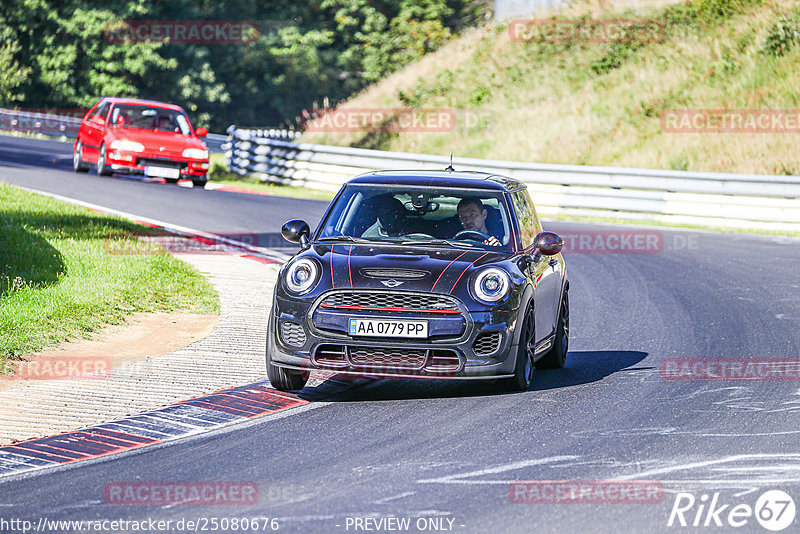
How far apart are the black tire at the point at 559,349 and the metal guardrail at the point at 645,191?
1186cm

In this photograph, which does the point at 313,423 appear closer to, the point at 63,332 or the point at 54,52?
the point at 63,332

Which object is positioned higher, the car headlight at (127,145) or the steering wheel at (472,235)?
the car headlight at (127,145)

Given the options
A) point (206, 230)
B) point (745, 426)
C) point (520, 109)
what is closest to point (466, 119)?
point (520, 109)

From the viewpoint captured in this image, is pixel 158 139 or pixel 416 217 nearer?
pixel 416 217

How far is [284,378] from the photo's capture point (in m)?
9.23

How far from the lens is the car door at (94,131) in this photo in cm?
2708

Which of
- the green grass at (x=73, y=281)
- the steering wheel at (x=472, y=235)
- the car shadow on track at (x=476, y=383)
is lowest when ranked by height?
the car shadow on track at (x=476, y=383)

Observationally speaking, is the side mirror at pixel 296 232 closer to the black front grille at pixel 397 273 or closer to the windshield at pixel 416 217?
the windshield at pixel 416 217

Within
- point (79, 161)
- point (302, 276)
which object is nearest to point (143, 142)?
point (79, 161)

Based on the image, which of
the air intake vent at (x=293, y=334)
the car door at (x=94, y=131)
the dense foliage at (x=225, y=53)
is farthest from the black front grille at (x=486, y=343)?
the dense foliage at (x=225, y=53)

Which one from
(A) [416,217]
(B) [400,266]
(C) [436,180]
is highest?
(C) [436,180]

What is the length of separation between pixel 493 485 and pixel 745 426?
236cm

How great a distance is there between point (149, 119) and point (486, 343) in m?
19.8

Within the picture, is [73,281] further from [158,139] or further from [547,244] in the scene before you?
[158,139]
